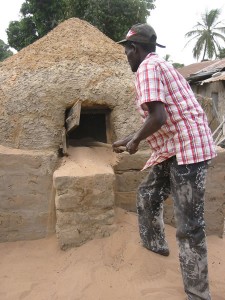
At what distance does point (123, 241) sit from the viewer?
288cm

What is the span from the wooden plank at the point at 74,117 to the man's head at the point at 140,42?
0.93m

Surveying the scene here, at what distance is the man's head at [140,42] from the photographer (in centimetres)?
231

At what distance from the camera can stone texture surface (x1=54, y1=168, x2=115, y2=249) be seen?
2.81m

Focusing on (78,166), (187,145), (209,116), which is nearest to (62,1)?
(209,116)

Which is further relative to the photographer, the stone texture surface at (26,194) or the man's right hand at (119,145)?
the stone texture surface at (26,194)

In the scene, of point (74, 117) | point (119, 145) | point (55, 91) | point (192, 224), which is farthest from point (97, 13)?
point (192, 224)

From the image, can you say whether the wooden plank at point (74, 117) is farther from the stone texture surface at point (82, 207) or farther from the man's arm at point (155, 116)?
the man's arm at point (155, 116)

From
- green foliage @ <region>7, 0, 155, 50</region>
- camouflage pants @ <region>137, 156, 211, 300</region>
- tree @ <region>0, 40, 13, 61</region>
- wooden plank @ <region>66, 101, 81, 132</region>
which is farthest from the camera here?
tree @ <region>0, 40, 13, 61</region>

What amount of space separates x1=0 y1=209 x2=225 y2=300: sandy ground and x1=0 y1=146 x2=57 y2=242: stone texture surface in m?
0.21

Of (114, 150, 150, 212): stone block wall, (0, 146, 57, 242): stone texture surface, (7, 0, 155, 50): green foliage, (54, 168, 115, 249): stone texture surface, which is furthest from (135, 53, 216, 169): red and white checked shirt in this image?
(7, 0, 155, 50): green foliage

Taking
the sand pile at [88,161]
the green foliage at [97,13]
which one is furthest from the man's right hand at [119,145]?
the green foliage at [97,13]

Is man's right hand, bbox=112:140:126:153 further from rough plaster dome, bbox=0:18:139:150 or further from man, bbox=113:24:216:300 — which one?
rough plaster dome, bbox=0:18:139:150

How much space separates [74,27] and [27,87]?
117 centimetres

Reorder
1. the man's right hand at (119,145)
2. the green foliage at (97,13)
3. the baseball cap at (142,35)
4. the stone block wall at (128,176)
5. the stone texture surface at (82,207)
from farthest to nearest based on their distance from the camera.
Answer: the green foliage at (97,13)
the stone block wall at (128,176)
the stone texture surface at (82,207)
the man's right hand at (119,145)
the baseball cap at (142,35)
